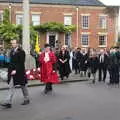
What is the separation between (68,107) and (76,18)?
4658cm

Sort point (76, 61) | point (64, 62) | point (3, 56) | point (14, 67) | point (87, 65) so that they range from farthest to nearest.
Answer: point (3, 56)
point (76, 61)
point (87, 65)
point (64, 62)
point (14, 67)

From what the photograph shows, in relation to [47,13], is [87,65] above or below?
below

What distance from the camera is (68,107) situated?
12875mm

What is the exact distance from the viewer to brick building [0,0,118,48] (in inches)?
2274

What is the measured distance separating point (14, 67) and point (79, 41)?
153 feet

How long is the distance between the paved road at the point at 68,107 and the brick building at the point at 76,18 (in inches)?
1600

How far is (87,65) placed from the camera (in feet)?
80.8

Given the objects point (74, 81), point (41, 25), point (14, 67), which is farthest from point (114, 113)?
point (41, 25)

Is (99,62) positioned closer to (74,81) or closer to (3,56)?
(74,81)

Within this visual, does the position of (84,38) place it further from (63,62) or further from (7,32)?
(63,62)

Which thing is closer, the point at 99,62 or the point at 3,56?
the point at 99,62

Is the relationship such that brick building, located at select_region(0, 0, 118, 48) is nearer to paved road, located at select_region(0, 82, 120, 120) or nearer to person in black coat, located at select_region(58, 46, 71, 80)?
person in black coat, located at select_region(58, 46, 71, 80)

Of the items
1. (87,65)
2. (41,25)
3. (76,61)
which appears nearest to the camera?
(87,65)

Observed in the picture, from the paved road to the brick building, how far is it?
40635 millimetres
